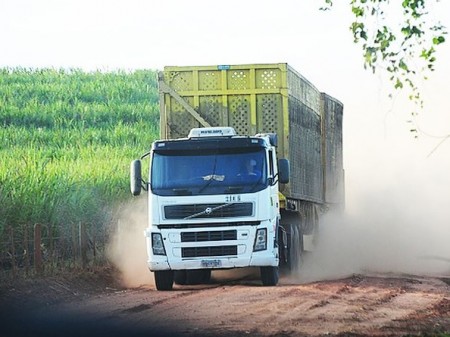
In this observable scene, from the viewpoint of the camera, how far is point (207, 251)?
2197cm

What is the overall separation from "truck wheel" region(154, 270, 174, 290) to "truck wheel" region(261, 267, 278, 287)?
1.60 meters

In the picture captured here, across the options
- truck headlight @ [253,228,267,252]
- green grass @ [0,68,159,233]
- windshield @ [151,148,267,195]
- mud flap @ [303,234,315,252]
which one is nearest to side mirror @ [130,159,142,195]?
windshield @ [151,148,267,195]

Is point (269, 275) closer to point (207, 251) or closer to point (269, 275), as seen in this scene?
point (269, 275)

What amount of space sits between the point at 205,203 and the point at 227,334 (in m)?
7.53

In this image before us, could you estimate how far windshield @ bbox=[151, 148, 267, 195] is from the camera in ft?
71.9

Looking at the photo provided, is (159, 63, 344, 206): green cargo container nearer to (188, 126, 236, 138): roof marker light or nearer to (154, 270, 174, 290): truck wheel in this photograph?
(188, 126, 236, 138): roof marker light

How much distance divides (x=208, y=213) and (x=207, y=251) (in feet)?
2.20

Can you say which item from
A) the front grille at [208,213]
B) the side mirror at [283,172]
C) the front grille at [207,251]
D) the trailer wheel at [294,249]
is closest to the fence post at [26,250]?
the front grille at [208,213]

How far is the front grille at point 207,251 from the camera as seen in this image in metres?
22.0

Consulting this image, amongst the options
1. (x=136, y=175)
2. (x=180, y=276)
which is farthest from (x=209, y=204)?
(x=180, y=276)

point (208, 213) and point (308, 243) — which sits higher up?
point (208, 213)

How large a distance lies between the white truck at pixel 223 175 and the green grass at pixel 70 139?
12.6ft

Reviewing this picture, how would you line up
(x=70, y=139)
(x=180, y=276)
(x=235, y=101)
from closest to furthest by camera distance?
(x=180, y=276) < (x=235, y=101) < (x=70, y=139)

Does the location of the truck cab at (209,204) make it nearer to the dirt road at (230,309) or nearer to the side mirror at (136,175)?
the side mirror at (136,175)
